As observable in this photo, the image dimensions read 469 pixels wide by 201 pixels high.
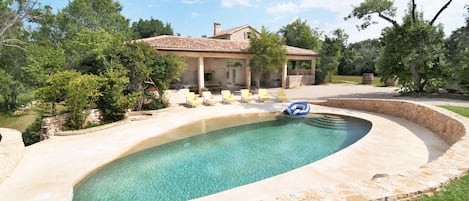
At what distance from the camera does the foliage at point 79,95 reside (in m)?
10.8

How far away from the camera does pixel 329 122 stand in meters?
13.9

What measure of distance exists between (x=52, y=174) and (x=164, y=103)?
9893 millimetres

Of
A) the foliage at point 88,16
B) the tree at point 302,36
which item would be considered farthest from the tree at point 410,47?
the foliage at point 88,16

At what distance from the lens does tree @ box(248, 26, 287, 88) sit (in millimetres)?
23250

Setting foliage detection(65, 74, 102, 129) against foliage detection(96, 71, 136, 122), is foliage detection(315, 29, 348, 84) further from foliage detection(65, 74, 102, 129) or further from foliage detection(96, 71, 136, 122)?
foliage detection(65, 74, 102, 129)

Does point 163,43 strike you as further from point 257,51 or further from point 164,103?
point 257,51

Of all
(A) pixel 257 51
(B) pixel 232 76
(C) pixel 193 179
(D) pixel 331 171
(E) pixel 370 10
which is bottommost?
(C) pixel 193 179

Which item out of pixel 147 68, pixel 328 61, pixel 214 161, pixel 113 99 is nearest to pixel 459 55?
pixel 328 61

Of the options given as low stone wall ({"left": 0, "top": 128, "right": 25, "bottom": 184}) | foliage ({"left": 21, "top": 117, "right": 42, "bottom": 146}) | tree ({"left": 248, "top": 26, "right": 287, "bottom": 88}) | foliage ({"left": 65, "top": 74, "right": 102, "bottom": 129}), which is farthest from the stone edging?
tree ({"left": 248, "top": 26, "right": 287, "bottom": 88})

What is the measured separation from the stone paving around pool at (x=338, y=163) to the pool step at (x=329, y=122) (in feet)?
5.56

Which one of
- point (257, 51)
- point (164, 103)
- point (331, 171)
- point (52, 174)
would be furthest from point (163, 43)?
point (331, 171)

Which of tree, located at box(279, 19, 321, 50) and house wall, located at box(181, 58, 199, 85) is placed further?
tree, located at box(279, 19, 321, 50)

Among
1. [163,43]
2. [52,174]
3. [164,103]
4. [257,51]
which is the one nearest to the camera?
[52,174]

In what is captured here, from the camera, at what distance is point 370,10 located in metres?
20.8
